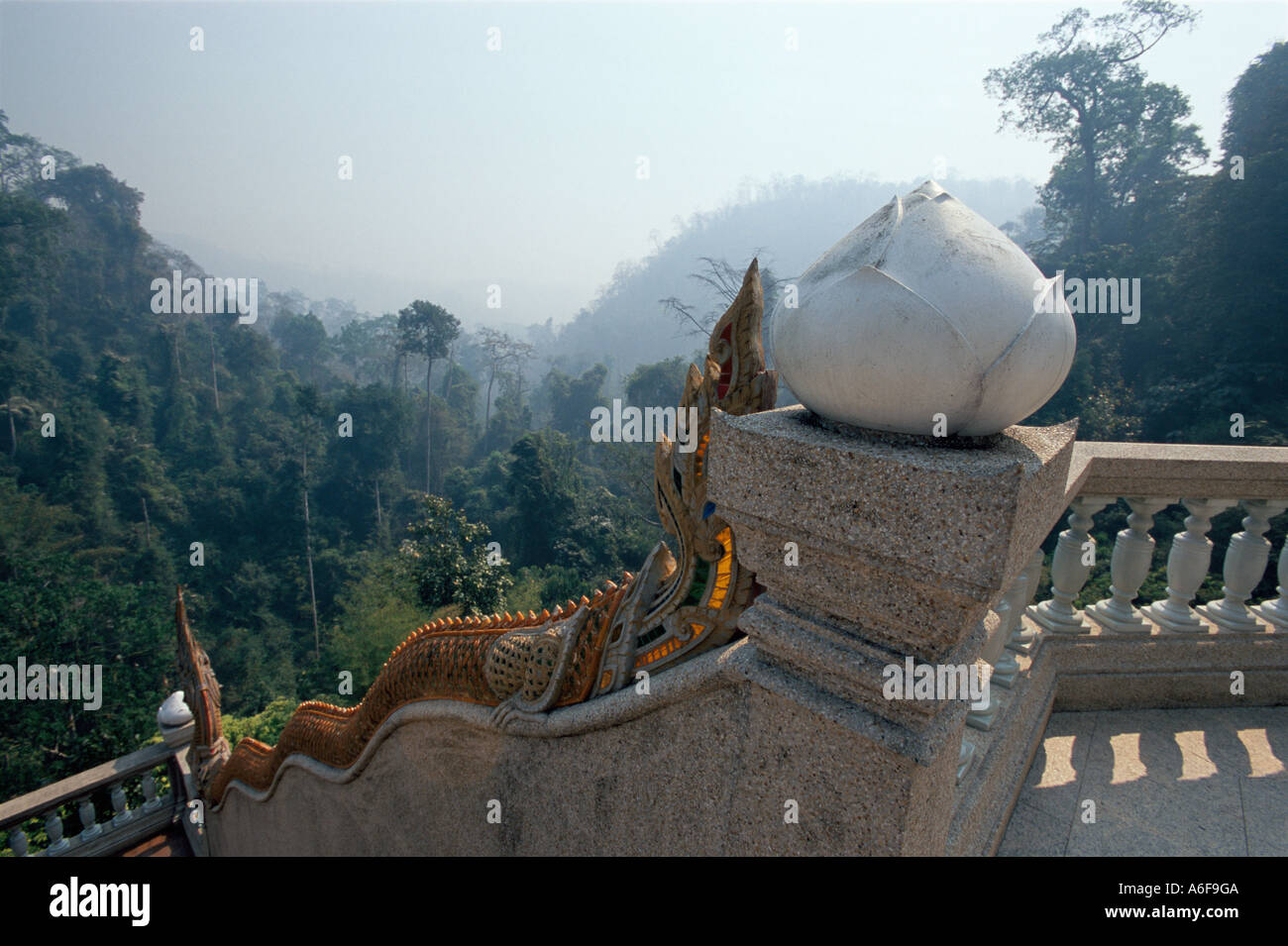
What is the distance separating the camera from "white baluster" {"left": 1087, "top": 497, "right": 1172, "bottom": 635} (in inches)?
109

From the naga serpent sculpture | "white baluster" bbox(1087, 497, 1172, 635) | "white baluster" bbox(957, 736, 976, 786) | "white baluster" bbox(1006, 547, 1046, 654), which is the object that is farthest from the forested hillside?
the naga serpent sculpture

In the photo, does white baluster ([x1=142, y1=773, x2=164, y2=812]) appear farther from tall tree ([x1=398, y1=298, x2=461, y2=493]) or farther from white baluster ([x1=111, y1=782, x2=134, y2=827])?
tall tree ([x1=398, y1=298, x2=461, y2=493])

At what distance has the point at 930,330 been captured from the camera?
106 centimetres

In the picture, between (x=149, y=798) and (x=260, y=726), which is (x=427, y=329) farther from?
(x=149, y=798)

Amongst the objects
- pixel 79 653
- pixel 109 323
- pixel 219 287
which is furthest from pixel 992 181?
pixel 79 653

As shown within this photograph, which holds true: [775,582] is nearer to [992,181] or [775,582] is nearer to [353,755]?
[353,755]

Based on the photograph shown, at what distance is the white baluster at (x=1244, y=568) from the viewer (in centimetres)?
270

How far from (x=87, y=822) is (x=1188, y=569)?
7803 mm

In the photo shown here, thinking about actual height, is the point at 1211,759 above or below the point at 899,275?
below

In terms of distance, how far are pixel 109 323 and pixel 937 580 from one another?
49051 millimetres

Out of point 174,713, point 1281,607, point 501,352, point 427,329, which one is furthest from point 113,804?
point 501,352

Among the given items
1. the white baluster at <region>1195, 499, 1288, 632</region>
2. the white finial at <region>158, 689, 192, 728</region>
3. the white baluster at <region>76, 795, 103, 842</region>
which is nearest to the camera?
the white baluster at <region>1195, 499, 1288, 632</region>

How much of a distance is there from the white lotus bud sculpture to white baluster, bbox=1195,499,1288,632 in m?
2.34
